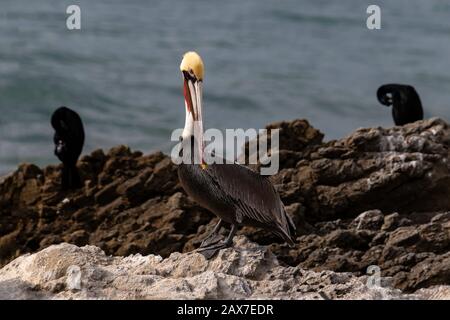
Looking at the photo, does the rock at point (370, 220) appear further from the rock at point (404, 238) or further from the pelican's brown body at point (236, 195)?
the pelican's brown body at point (236, 195)

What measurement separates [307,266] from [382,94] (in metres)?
7.26

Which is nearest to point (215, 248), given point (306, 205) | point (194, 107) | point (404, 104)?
point (194, 107)

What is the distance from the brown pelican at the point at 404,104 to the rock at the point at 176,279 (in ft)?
29.6

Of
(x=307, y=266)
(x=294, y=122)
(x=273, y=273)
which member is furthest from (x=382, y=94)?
(x=273, y=273)

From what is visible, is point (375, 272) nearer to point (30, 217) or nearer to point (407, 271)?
point (407, 271)

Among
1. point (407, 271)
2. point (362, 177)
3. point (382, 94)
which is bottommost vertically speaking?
point (407, 271)

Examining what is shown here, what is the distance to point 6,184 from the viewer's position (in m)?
16.4

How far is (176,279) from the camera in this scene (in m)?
9.47

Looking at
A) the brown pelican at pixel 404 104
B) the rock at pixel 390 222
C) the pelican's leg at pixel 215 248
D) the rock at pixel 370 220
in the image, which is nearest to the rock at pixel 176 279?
the pelican's leg at pixel 215 248

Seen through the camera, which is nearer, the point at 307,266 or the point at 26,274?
the point at 26,274

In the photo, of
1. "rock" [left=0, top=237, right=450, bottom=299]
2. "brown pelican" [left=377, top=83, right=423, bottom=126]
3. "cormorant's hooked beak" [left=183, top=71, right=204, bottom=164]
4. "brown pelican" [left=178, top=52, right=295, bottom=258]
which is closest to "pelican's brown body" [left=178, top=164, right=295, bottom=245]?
"brown pelican" [left=178, top=52, right=295, bottom=258]

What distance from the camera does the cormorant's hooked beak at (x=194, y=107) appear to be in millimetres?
10430

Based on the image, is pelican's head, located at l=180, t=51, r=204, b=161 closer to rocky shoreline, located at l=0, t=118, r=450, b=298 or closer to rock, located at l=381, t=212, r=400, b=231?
rocky shoreline, located at l=0, t=118, r=450, b=298

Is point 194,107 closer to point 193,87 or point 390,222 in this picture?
point 193,87
